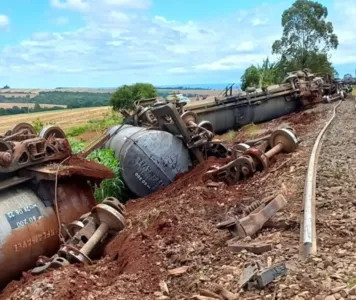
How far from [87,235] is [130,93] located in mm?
33303

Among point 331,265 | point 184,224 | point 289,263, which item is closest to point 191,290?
point 289,263

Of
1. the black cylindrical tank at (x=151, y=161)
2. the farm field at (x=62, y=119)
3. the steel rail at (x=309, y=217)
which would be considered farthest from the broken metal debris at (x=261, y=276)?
the farm field at (x=62, y=119)

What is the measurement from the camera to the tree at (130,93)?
3884 centimetres

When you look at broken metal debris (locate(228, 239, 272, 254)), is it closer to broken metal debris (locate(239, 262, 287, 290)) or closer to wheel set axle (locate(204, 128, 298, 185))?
broken metal debris (locate(239, 262, 287, 290))

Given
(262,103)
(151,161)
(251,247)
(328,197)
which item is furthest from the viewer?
(262,103)

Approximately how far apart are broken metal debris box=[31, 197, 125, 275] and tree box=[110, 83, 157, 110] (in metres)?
31.4

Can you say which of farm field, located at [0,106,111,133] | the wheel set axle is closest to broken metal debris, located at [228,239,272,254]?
the wheel set axle

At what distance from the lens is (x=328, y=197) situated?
6301 mm

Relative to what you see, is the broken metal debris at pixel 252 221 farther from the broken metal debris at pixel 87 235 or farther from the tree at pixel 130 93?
the tree at pixel 130 93

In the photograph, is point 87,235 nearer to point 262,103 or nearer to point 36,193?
point 36,193

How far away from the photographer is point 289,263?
4125mm

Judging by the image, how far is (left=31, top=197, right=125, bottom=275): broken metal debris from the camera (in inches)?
252

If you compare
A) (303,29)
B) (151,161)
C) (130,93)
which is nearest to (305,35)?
(303,29)

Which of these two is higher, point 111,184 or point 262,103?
point 262,103
